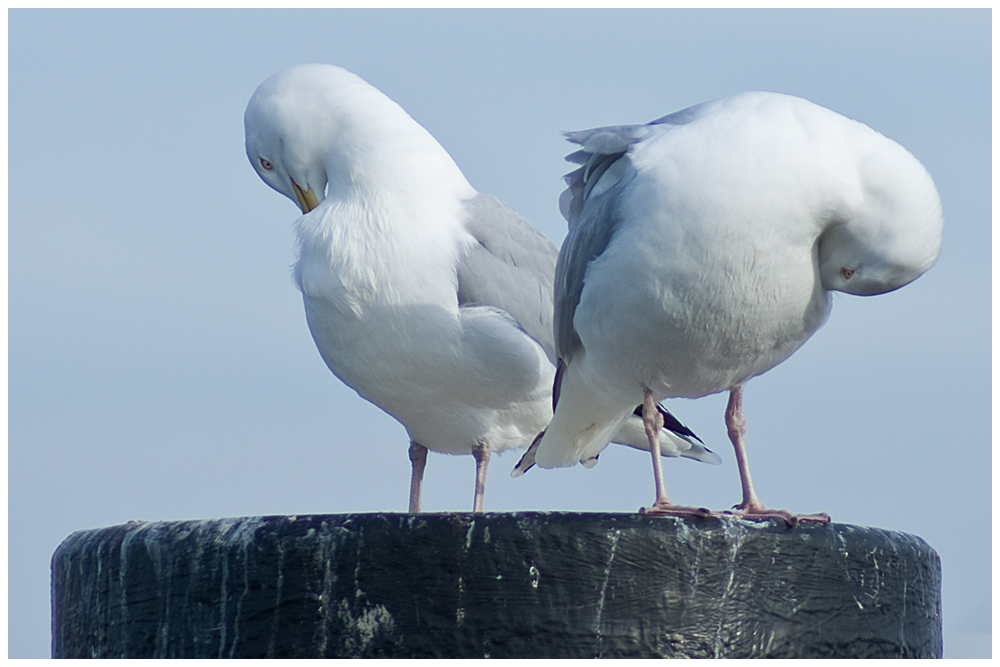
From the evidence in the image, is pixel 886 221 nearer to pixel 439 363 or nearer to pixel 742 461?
pixel 742 461

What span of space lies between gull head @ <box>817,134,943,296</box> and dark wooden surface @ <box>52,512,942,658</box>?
Result: 90cm

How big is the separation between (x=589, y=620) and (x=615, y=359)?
1.33 meters

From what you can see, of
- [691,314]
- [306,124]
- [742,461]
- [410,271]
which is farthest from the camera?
[306,124]

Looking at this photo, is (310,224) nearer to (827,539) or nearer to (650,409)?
(650,409)

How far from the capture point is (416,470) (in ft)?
21.3

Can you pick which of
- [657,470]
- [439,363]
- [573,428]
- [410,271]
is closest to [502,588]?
[657,470]

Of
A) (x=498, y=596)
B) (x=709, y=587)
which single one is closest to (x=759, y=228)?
(x=709, y=587)

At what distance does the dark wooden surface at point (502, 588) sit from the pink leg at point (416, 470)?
259 centimetres

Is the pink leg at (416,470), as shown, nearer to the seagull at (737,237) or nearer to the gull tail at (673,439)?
the gull tail at (673,439)

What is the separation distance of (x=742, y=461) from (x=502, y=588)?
56.8 inches

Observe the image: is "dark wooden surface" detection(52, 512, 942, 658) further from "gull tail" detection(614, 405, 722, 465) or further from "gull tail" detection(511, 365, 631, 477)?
"gull tail" detection(614, 405, 722, 465)

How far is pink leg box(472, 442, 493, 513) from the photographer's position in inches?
246

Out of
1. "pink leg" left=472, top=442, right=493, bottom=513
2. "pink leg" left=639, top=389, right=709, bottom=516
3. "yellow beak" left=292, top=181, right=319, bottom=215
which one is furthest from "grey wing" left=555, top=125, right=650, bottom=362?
"yellow beak" left=292, top=181, right=319, bottom=215

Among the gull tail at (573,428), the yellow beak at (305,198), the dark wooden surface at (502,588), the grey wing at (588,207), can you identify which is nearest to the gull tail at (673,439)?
the gull tail at (573,428)
